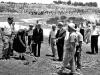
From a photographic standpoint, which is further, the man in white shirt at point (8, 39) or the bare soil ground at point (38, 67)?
the man in white shirt at point (8, 39)

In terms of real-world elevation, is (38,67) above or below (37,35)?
below

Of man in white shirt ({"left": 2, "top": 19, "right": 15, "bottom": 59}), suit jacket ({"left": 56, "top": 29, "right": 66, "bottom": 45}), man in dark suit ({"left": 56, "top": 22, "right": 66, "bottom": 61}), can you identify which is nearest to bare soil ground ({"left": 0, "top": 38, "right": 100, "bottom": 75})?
man in white shirt ({"left": 2, "top": 19, "right": 15, "bottom": 59})

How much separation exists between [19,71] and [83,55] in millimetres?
4890

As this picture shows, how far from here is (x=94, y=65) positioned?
11555 millimetres

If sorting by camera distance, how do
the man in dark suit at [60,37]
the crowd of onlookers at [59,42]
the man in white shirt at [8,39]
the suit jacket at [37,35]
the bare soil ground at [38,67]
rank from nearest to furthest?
1. the crowd of onlookers at [59,42]
2. the bare soil ground at [38,67]
3. the man in white shirt at [8,39]
4. the man in dark suit at [60,37]
5. the suit jacket at [37,35]

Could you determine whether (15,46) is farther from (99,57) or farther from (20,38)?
(99,57)

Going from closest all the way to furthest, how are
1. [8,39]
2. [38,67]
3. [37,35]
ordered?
1. [38,67]
2. [8,39]
3. [37,35]

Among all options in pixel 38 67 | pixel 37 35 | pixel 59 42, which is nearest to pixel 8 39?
pixel 37 35

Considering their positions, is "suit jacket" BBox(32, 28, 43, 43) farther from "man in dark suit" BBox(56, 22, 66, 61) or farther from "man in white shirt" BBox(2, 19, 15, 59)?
"man in white shirt" BBox(2, 19, 15, 59)

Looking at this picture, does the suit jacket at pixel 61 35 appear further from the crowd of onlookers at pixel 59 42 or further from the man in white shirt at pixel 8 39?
the man in white shirt at pixel 8 39

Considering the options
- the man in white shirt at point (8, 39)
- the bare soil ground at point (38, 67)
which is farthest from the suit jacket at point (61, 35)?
the man in white shirt at point (8, 39)

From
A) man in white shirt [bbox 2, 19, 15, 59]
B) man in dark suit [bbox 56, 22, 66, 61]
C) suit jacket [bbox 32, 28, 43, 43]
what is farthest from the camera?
suit jacket [bbox 32, 28, 43, 43]

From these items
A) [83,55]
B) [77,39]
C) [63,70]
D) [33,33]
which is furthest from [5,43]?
[83,55]

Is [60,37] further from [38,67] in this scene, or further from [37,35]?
[38,67]
